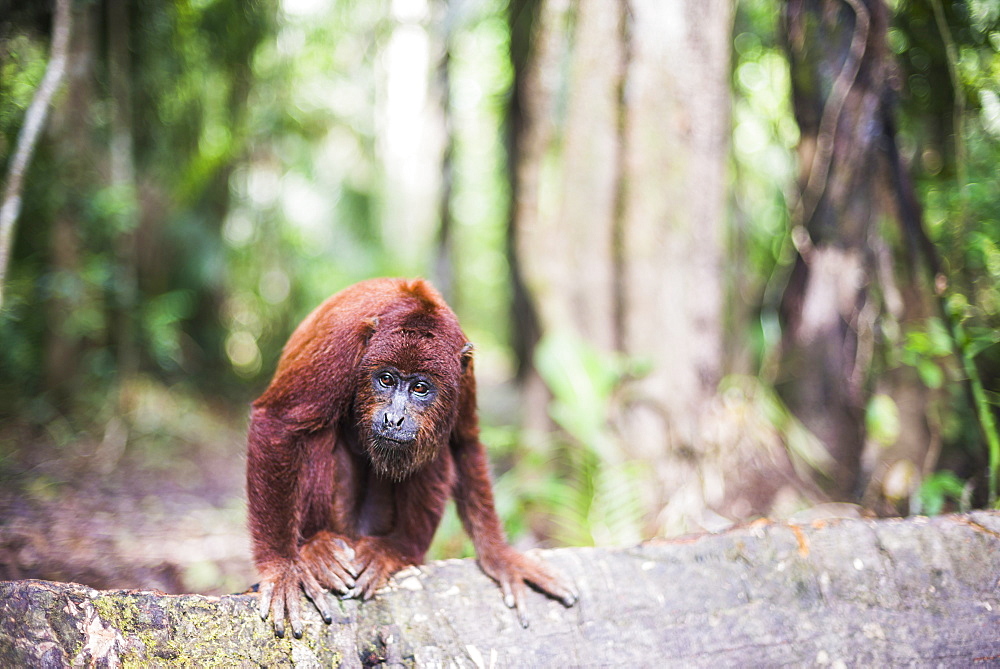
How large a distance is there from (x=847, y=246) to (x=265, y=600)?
189 inches

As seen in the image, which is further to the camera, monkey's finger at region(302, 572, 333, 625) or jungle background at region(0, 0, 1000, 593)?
jungle background at region(0, 0, 1000, 593)

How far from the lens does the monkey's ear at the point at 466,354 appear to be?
3.05 metres

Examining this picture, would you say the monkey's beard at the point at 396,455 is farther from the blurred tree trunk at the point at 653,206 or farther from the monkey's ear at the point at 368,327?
the blurred tree trunk at the point at 653,206

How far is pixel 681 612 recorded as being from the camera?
111 inches

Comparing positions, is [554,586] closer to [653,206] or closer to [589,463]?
[589,463]

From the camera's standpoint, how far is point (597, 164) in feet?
19.2

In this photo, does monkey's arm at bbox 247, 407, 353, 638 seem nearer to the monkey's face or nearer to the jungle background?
the monkey's face

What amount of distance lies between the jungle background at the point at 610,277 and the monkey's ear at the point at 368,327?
107 cm

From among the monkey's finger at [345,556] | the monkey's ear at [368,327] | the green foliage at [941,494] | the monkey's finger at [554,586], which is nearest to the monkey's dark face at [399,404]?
the monkey's ear at [368,327]

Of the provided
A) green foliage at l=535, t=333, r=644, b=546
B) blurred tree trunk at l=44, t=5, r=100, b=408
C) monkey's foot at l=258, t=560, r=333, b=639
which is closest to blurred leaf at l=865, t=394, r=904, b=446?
green foliage at l=535, t=333, r=644, b=546

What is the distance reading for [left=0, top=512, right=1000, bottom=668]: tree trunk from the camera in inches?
92.7

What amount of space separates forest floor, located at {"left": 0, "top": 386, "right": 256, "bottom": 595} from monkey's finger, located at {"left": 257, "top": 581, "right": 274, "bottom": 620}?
107 centimetres

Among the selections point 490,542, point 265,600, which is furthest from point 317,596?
point 490,542

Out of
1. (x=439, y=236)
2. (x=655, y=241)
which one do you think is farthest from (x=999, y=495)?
(x=439, y=236)
